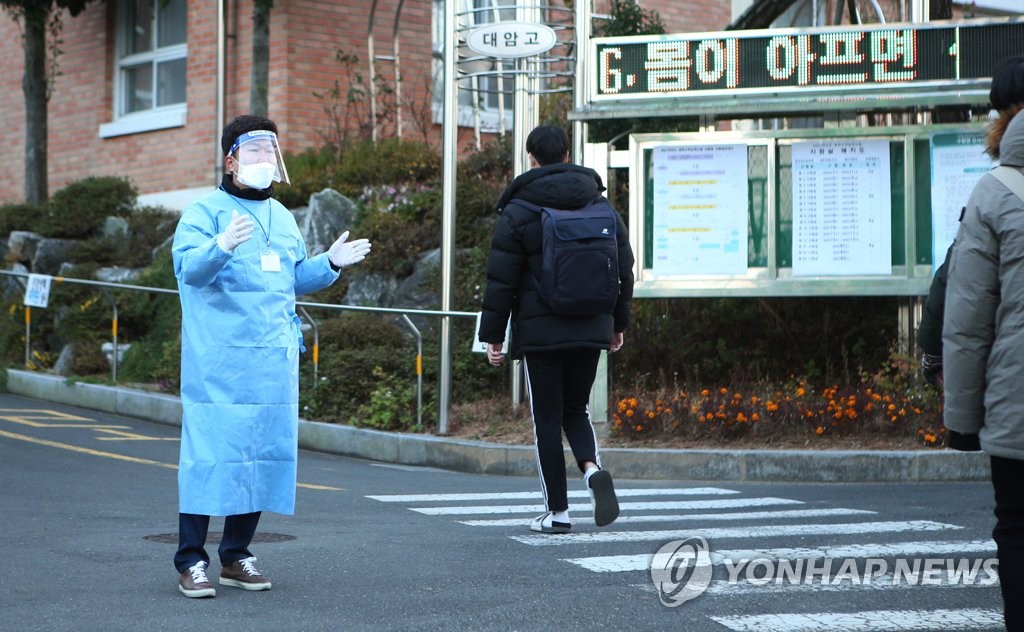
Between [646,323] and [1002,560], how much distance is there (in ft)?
29.7

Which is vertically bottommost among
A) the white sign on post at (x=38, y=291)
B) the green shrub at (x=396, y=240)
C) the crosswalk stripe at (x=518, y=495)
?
the crosswalk stripe at (x=518, y=495)

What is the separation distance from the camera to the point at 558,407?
23.4 ft

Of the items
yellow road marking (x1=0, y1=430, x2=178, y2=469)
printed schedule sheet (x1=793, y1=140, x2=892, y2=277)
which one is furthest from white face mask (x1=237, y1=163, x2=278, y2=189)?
printed schedule sheet (x1=793, y1=140, x2=892, y2=277)

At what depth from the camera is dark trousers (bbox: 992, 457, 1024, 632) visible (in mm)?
4188

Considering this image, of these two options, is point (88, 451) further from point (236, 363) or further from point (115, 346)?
point (236, 363)

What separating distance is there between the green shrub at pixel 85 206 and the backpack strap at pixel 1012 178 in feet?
53.2

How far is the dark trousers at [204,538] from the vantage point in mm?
5578

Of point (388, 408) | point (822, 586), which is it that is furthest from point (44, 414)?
point (822, 586)

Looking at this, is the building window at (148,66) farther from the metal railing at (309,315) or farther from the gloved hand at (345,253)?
the gloved hand at (345,253)

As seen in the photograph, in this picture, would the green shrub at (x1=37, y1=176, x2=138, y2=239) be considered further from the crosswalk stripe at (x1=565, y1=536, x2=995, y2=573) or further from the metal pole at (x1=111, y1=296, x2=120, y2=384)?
→ the crosswalk stripe at (x1=565, y1=536, x2=995, y2=573)

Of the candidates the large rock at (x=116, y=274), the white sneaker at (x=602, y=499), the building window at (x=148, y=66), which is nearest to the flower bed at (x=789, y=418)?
the white sneaker at (x=602, y=499)

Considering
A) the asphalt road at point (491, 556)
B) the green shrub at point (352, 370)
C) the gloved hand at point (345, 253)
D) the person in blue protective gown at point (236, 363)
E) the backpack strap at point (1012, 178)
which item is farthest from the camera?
the green shrub at point (352, 370)

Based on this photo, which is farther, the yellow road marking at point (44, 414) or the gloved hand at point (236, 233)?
the yellow road marking at point (44, 414)

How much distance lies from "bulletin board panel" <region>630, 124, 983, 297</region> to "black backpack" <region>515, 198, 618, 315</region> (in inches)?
196
